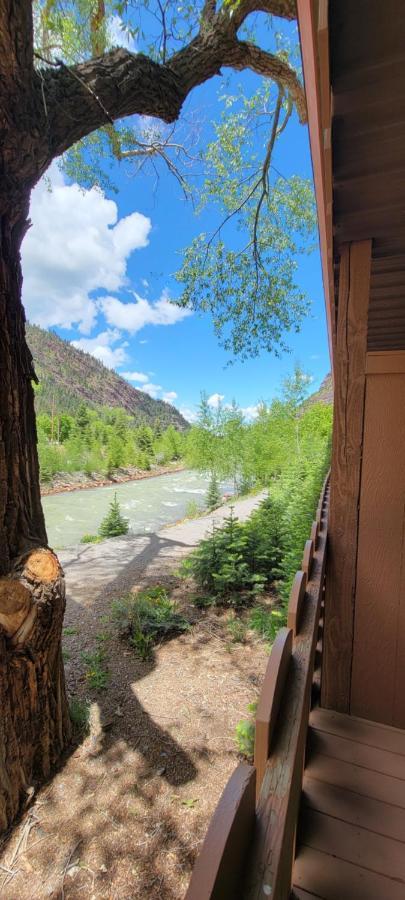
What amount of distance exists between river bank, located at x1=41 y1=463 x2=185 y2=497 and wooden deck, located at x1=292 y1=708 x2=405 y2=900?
47.5ft

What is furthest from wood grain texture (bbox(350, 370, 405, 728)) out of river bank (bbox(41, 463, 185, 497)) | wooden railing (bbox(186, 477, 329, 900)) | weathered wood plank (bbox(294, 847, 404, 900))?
river bank (bbox(41, 463, 185, 497))

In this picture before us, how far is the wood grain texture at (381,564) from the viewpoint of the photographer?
4.75 ft

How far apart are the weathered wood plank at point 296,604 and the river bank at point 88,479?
14669 millimetres

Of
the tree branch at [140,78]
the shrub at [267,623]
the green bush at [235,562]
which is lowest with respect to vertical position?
the shrub at [267,623]

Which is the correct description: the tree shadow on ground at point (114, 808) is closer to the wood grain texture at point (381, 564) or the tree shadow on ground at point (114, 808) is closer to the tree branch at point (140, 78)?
the wood grain texture at point (381, 564)

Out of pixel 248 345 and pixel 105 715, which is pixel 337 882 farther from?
pixel 248 345

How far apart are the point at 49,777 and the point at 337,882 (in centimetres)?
144

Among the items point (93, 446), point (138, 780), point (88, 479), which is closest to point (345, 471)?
point (138, 780)

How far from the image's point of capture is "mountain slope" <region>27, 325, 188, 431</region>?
40972 millimetres

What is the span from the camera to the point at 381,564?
1.49m

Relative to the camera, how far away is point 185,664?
2.55 metres

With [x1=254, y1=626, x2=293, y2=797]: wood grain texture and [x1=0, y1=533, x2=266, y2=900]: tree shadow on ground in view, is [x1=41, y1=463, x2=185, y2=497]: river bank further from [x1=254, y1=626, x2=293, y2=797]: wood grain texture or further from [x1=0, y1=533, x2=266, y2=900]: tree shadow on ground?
[x1=254, y1=626, x2=293, y2=797]: wood grain texture

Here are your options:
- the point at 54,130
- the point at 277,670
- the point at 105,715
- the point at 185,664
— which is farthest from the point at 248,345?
the point at 277,670

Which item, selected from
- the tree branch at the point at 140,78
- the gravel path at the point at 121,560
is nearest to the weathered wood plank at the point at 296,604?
the tree branch at the point at 140,78
